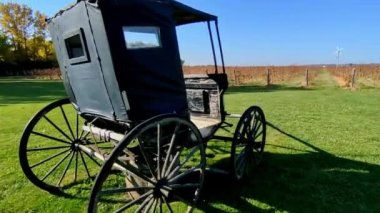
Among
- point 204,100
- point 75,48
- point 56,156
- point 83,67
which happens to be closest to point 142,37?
point 83,67

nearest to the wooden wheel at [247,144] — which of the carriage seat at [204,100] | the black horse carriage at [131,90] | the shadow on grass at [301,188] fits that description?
the black horse carriage at [131,90]

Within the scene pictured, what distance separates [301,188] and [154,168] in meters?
2.06

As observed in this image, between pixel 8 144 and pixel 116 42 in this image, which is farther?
pixel 8 144

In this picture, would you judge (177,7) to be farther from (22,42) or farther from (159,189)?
(22,42)

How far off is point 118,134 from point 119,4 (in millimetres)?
1435

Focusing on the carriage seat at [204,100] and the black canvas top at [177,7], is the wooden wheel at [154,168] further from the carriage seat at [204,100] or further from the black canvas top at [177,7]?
the black canvas top at [177,7]

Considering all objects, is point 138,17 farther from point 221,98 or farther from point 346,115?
point 346,115

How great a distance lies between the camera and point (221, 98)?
5102mm

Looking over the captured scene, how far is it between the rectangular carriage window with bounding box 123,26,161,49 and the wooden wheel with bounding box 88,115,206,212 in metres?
0.81

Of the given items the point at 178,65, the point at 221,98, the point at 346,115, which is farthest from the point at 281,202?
the point at 346,115

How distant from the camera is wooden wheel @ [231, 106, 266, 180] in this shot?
448 centimetres

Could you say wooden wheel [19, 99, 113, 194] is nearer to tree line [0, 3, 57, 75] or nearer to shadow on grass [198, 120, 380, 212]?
shadow on grass [198, 120, 380, 212]

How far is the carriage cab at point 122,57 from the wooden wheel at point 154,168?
0.29 metres

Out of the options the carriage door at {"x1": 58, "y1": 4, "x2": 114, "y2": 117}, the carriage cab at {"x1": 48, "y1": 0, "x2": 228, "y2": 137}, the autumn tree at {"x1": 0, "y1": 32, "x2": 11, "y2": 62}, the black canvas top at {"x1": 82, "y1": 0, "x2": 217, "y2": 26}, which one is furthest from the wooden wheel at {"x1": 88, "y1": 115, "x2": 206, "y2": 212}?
the autumn tree at {"x1": 0, "y1": 32, "x2": 11, "y2": 62}
